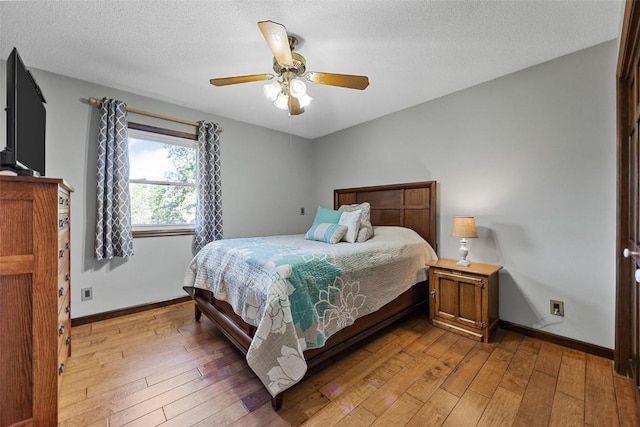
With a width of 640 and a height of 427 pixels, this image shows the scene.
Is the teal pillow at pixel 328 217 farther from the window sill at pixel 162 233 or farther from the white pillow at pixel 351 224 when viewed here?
the window sill at pixel 162 233

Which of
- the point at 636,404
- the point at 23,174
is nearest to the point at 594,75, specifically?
the point at 636,404

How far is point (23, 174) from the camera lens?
1.27m

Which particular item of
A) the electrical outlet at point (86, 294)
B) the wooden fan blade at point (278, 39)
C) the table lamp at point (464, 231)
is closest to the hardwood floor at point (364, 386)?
the electrical outlet at point (86, 294)

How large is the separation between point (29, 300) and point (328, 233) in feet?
6.90

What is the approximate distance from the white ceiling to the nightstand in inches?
72.4

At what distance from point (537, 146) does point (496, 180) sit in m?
0.41

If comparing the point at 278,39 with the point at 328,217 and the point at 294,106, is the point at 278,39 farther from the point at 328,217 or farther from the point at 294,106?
the point at 328,217

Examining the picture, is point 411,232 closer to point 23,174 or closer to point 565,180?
point 565,180

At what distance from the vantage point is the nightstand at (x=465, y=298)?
2.19 m

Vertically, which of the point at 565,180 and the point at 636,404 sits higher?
the point at 565,180

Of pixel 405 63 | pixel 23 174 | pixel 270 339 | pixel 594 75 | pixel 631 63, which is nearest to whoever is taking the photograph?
pixel 23 174

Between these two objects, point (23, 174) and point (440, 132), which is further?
point (440, 132)

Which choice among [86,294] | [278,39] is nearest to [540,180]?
[278,39]

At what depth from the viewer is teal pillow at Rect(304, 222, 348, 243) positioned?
8.73ft
